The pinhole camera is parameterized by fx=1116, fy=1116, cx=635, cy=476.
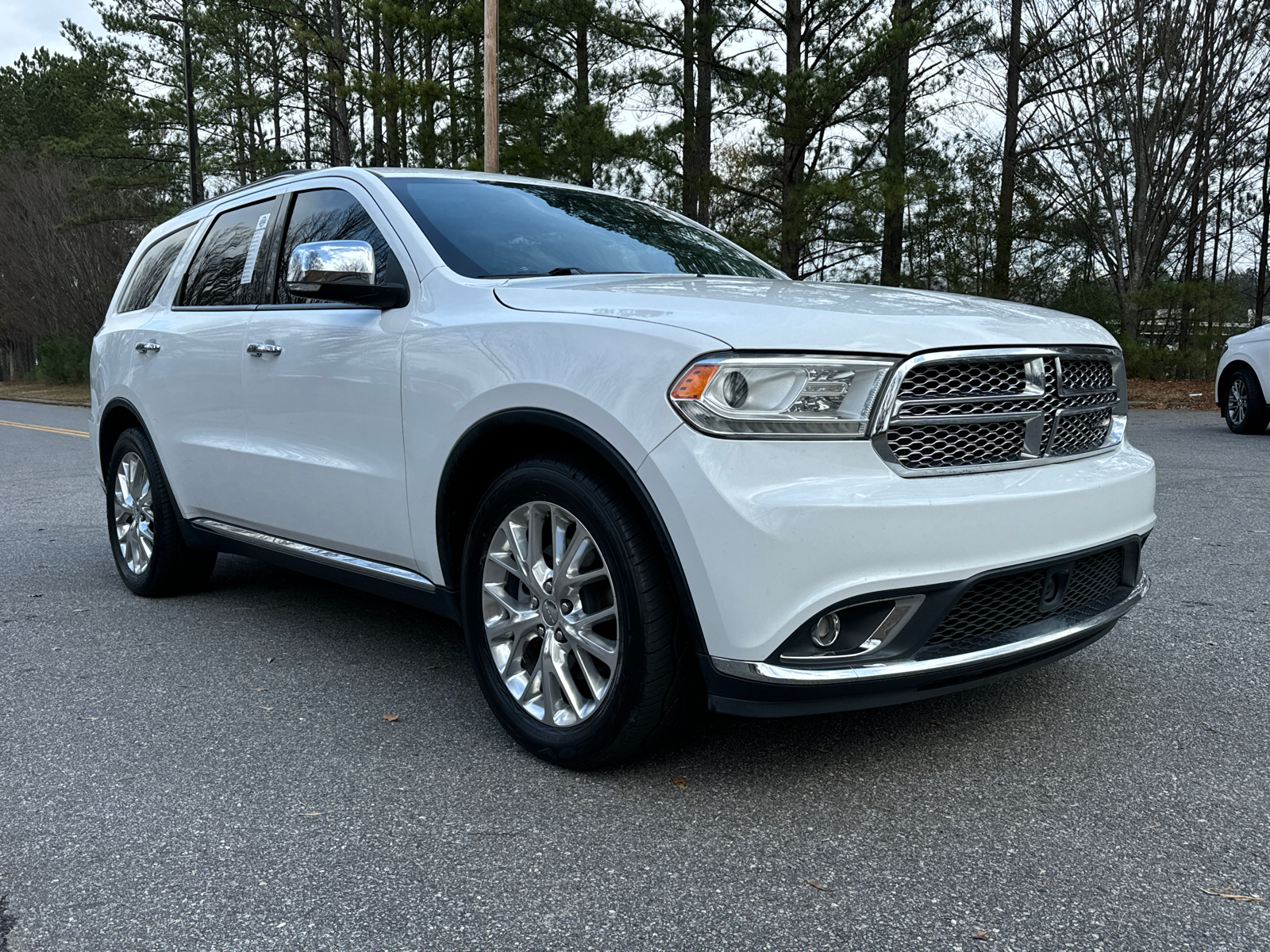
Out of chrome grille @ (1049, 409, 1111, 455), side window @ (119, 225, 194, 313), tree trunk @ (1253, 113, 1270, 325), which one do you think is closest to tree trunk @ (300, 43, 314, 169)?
tree trunk @ (1253, 113, 1270, 325)

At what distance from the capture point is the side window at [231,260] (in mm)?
4590

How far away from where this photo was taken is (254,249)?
4.62m

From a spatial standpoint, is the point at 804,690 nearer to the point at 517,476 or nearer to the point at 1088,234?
the point at 517,476

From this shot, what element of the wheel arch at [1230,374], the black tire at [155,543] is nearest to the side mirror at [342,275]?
the black tire at [155,543]

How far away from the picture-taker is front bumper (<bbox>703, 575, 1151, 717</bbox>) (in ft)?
8.69

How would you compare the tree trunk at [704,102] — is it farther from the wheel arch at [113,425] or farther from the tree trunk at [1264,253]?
the tree trunk at [1264,253]

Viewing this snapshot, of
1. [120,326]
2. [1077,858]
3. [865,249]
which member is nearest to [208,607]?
[120,326]

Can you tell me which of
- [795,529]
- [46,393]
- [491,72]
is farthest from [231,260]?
[46,393]

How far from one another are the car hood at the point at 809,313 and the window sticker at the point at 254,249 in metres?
1.60

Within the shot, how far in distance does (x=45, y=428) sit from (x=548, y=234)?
15.7 m

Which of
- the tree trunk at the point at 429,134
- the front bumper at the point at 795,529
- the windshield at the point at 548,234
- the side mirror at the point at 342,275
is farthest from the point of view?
the tree trunk at the point at 429,134

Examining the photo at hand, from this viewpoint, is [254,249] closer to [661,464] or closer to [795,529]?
[661,464]

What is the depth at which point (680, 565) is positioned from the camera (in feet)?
8.87

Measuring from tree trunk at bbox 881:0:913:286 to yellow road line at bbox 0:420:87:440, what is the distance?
13260 millimetres
